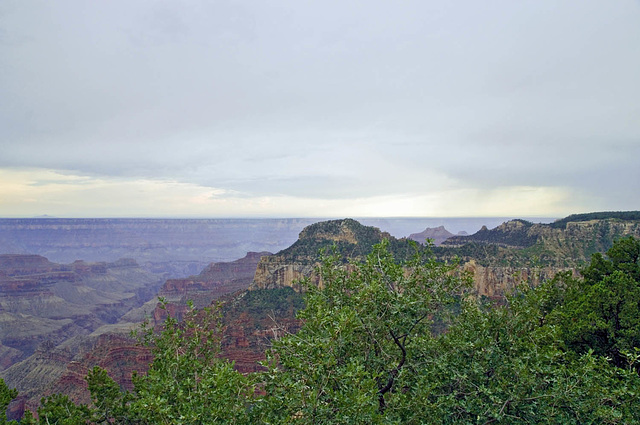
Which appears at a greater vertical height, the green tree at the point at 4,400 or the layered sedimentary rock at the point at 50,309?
the green tree at the point at 4,400

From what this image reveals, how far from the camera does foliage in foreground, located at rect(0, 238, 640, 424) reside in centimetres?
809

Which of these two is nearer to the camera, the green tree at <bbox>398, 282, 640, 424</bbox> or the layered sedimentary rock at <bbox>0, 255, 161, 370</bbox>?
the green tree at <bbox>398, 282, 640, 424</bbox>

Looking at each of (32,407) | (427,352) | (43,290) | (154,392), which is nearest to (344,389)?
(427,352)

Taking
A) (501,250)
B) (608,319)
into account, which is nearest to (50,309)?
(501,250)

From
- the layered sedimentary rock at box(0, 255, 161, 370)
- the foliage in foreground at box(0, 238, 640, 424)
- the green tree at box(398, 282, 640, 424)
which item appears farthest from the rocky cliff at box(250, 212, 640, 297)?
the layered sedimentary rock at box(0, 255, 161, 370)

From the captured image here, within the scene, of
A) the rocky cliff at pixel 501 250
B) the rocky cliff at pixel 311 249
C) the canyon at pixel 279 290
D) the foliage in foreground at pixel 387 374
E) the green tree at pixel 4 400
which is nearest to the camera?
the foliage in foreground at pixel 387 374

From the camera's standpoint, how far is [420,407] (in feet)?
28.5

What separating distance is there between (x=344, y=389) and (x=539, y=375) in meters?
5.67

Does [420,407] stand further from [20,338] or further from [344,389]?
[20,338]

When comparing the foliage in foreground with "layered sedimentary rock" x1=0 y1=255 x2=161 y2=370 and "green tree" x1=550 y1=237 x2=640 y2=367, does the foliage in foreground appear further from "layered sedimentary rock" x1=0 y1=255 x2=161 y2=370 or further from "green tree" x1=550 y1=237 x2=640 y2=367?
"layered sedimentary rock" x1=0 y1=255 x2=161 y2=370

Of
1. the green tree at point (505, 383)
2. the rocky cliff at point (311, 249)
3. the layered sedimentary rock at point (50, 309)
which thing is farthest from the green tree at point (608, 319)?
the layered sedimentary rock at point (50, 309)

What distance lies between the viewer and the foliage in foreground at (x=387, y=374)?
26.6ft

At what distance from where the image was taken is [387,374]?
10.4 m

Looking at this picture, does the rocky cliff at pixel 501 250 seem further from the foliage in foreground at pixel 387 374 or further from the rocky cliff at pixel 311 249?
the foliage in foreground at pixel 387 374
